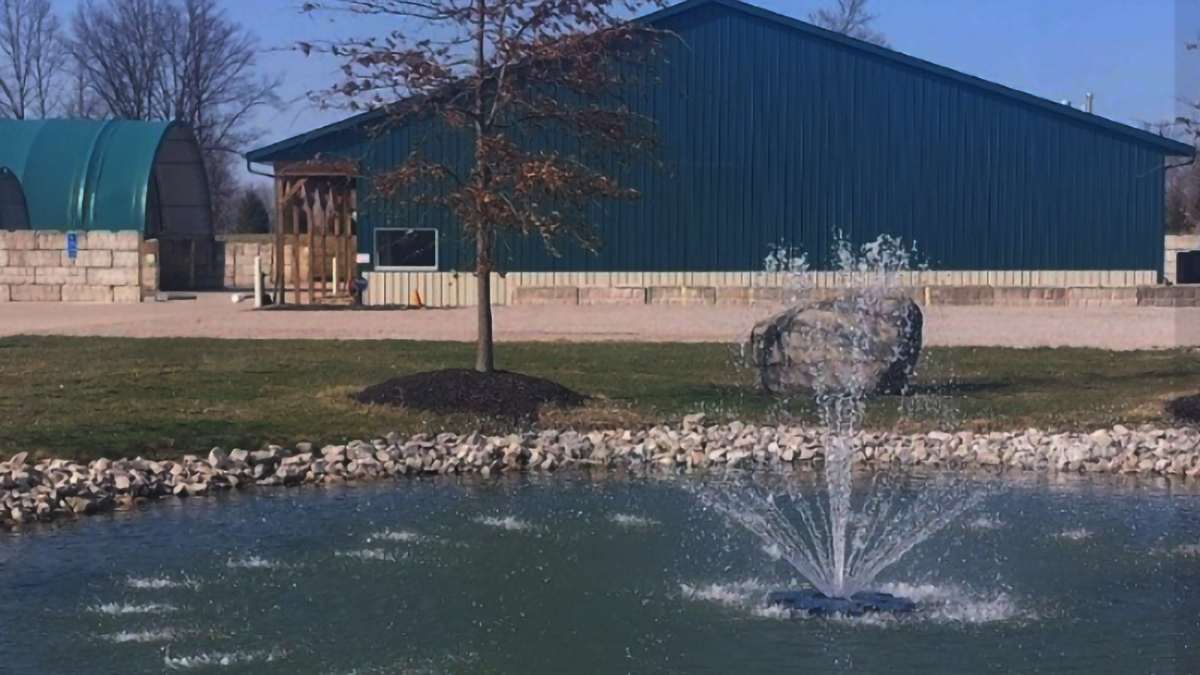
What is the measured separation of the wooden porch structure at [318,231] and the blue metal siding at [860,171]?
5318 mm

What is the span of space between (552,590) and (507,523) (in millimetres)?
2025

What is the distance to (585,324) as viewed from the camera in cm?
2864

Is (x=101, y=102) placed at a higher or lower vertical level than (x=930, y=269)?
higher

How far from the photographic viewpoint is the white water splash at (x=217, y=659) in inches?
306

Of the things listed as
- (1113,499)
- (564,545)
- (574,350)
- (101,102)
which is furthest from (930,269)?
(101,102)

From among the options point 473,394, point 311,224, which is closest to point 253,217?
point 311,224

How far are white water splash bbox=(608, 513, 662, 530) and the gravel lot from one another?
12.5 m

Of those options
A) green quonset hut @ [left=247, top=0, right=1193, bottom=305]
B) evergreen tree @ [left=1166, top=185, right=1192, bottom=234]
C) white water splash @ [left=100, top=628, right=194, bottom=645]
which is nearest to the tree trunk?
white water splash @ [left=100, top=628, right=194, bottom=645]

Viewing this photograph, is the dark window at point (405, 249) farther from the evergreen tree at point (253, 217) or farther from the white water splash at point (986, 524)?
the evergreen tree at point (253, 217)

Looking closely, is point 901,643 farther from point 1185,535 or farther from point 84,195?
point 84,195

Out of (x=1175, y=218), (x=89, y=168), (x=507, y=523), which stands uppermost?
(x=89, y=168)

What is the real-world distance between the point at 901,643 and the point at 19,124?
150 ft

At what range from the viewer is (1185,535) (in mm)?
11023

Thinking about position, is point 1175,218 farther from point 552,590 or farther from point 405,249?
point 552,590
